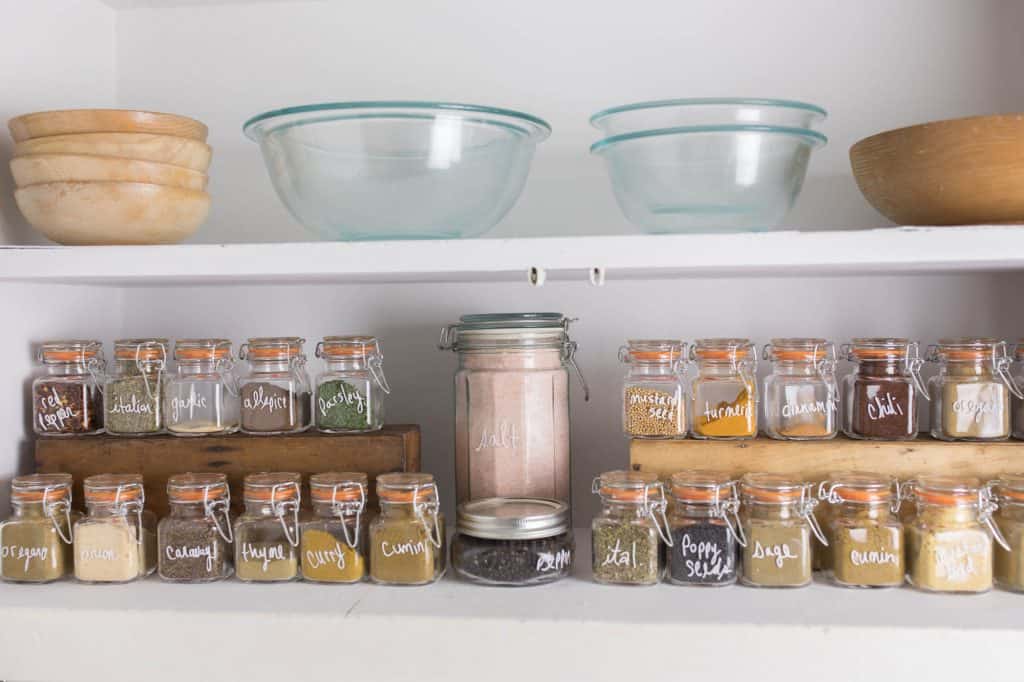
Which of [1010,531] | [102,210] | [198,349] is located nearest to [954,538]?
[1010,531]

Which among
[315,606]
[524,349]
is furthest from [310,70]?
[315,606]

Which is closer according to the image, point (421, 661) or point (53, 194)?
point (421, 661)

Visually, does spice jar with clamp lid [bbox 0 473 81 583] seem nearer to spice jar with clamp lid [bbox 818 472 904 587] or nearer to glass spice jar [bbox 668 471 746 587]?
glass spice jar [bbox 668 471 746 587]

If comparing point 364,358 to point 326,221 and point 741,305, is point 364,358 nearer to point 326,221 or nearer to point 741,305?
point 326,221

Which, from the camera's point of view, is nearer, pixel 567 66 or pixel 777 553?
pixel 777 553

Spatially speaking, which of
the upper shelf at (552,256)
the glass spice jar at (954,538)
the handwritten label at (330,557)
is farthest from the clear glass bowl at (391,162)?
the glass spice jar at (954,538)

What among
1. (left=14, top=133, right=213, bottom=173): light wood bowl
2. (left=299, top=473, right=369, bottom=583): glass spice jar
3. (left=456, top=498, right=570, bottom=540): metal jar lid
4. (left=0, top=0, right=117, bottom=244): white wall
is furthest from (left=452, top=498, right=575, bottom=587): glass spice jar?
(left=0, top=0, right=117, bottom=244): white wall

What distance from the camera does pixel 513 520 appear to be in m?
1.08

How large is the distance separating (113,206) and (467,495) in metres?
0.54

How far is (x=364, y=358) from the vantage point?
48.3 inches

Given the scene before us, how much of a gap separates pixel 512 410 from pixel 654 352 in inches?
7.4

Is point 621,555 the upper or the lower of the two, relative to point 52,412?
lower

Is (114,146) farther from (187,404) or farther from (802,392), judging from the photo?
(802,392)

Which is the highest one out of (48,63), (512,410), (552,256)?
(48,63)
